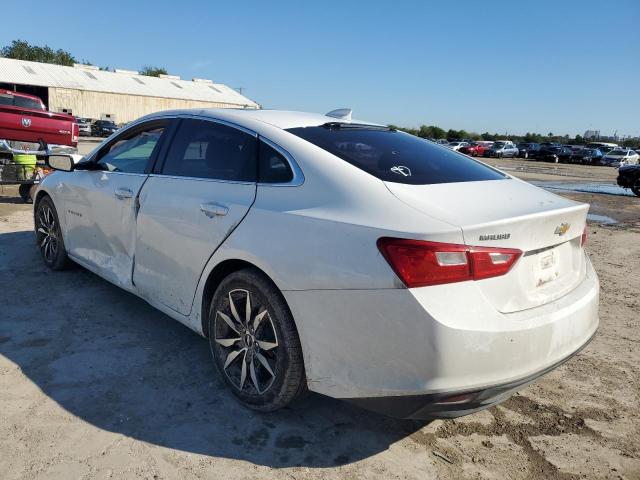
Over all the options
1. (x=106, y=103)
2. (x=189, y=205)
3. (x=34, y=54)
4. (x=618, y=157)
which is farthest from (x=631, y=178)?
(x=34, y=54)

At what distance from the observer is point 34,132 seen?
9.95 meters

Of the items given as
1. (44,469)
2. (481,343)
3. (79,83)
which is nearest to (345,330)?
(481,343)

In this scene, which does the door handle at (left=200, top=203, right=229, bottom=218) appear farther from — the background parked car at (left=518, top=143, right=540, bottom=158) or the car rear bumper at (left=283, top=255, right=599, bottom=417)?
the background parked car at (left=518, top=143, right=540, bottom=158)

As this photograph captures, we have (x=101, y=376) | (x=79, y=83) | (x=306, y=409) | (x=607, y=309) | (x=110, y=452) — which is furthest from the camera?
(x=79, y=83)

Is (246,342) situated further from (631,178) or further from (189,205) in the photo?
(631,178)

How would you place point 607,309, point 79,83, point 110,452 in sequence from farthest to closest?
point 79,83, point 607,309, point 110,452

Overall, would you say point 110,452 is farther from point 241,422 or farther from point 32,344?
point 32,344

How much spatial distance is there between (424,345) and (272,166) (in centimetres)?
129

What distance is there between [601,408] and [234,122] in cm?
283

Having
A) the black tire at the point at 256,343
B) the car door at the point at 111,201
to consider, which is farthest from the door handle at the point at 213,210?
the car door at the point at 111,201

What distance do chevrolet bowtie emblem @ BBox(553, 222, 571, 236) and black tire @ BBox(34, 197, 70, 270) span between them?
413 cm

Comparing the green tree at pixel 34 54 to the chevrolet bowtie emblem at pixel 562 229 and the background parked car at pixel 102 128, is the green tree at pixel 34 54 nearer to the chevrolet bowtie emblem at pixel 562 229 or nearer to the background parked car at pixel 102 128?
the background parked car at pixel 102 128

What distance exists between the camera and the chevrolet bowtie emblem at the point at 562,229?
2.49m

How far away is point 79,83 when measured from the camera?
52.3 metres
